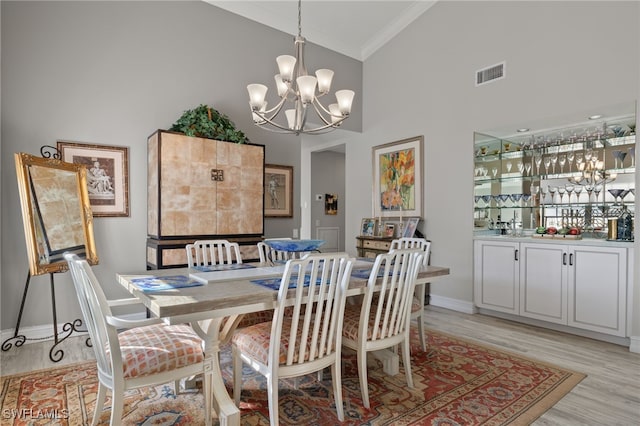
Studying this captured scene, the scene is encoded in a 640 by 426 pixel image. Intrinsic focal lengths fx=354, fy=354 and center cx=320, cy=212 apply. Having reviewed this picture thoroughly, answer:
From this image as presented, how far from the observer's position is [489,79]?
420cm

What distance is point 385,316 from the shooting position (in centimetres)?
225

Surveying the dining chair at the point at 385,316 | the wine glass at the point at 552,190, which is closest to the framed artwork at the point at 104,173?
the dining chair at the point at 385,316

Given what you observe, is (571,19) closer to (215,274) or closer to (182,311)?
(215,274)

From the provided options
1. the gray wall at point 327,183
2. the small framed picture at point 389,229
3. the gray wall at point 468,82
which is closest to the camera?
the gray wall at point 468,82

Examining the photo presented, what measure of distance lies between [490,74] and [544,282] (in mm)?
2442

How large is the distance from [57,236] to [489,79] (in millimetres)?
4769

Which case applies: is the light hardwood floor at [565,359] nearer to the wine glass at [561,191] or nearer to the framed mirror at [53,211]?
the framed mirror at [53,211]

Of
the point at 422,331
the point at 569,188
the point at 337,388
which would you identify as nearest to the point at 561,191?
the point at 569,188

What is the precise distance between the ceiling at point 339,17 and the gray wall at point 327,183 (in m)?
2.67

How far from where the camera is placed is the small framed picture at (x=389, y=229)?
517 cm

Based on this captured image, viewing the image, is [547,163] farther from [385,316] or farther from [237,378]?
[237,378]

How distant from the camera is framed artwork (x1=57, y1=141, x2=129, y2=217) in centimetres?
353

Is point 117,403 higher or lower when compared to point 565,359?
higher

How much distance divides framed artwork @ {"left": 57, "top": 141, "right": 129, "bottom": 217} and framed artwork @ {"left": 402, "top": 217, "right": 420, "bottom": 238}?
3403 millimetres
